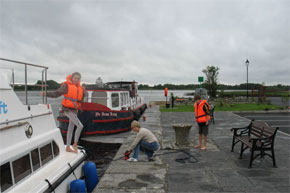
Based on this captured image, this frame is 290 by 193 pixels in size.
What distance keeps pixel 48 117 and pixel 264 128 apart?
550cm

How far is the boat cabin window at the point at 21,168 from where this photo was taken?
13.3 feet

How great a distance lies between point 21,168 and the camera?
168 inches

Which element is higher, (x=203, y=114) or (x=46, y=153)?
(x=203, y=114)

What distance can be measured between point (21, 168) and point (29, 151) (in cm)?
35

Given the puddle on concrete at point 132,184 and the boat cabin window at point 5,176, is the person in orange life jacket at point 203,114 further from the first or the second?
the boat cabin window at point 5,176

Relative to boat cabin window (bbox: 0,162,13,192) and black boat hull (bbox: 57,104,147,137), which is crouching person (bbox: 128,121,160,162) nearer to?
boat cabin window (bbox: 0,162,13,192)

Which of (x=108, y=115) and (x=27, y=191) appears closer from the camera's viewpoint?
(x=27, y=191)

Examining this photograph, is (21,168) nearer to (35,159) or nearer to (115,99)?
(35,159)

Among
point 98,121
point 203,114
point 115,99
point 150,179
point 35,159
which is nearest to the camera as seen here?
point 35,159

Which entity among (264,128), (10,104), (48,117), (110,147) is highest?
(10,104)

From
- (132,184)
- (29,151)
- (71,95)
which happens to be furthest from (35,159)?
(132,184)

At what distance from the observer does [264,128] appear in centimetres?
619

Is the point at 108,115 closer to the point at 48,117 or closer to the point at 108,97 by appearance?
the point at 108,97

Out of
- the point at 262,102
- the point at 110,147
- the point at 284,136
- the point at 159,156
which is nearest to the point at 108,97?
the point at 110,147
